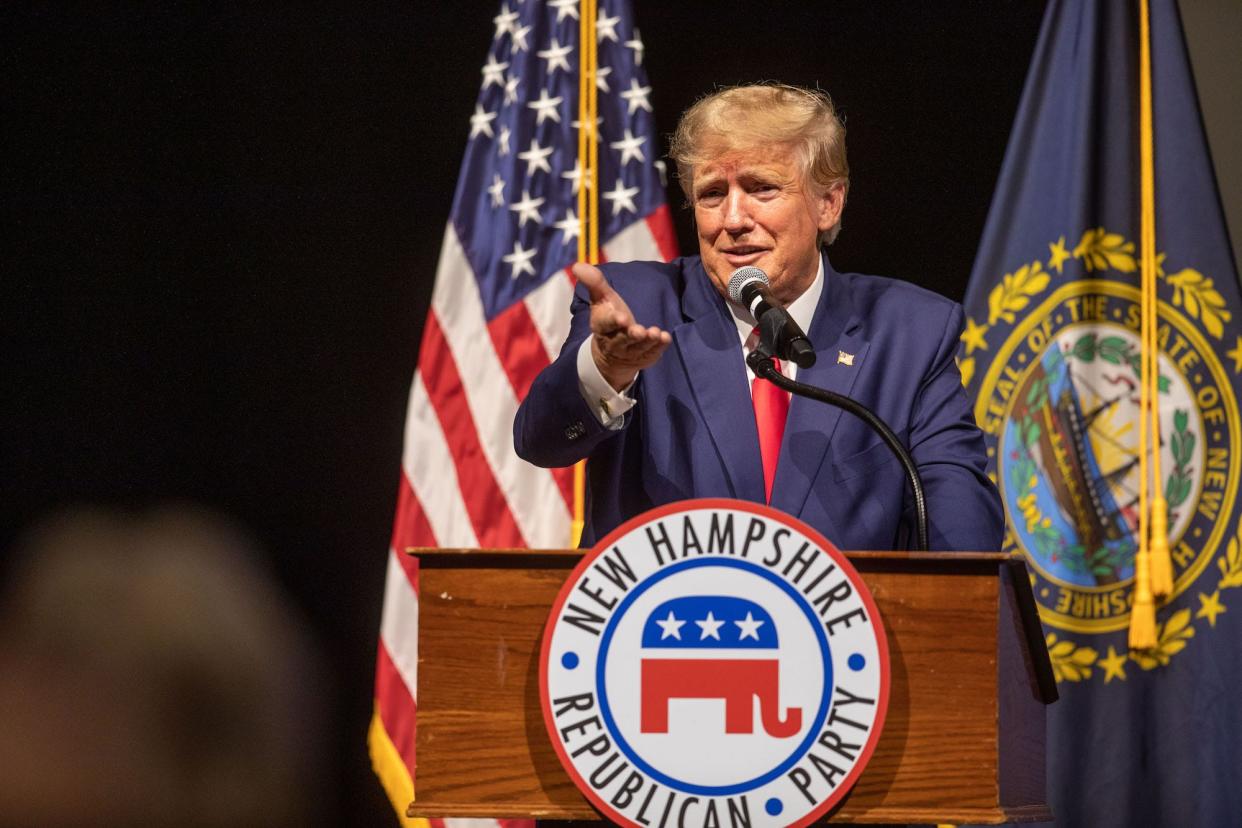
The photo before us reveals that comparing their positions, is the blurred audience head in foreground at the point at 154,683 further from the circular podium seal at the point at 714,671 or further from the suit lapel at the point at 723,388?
the circular podium seal at the point at 714,671

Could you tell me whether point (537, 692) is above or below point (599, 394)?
below

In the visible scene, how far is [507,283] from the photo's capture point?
10.9 ft

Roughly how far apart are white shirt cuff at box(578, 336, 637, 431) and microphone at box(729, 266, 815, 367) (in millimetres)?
168

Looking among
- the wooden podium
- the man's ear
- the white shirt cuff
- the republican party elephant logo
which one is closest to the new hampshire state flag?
the man's ear

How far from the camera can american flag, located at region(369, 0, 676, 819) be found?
325 cm

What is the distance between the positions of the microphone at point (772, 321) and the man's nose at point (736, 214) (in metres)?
0.28

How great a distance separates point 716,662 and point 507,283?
2163 mm

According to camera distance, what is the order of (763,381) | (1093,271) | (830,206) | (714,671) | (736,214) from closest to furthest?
(714,671) → (763,381) → (736,214) → (830,206) → (1093,271)

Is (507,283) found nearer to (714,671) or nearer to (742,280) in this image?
(742,280)

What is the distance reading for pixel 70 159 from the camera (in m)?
3.52

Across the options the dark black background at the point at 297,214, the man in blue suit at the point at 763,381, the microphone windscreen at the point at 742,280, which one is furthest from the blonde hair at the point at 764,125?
the dark black background at the point at 297,214

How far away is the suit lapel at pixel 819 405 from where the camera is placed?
1688 mm

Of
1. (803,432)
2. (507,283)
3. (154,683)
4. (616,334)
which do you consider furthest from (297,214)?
(616,334)

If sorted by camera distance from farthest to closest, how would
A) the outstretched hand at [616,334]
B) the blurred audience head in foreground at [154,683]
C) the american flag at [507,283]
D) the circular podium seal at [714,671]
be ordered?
the blurred audience head in foreground at [154,683] → the american flag at [507,283] → the outstretched hand at [616,334] → the circular podium seal at [714,671]
